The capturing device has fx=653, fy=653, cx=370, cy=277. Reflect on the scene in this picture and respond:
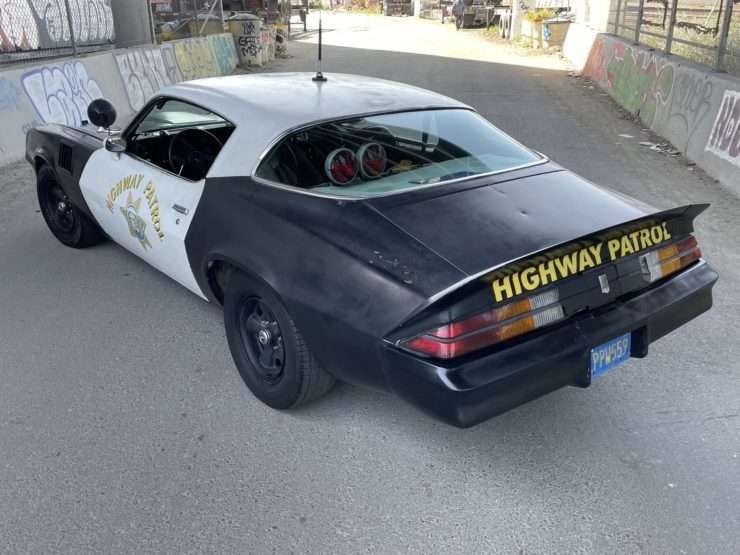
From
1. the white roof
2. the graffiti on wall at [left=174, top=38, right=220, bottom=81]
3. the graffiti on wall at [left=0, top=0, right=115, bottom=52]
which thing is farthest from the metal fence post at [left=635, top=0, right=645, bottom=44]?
the white roof

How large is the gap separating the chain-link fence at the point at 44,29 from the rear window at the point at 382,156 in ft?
25.2

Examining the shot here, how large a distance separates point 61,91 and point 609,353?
8449 mm

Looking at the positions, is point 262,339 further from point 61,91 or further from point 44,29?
point 44,29

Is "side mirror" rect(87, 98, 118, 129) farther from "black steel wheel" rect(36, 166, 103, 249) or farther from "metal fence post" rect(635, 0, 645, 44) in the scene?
"metal fence post" rect(635, 0, 645, 44)

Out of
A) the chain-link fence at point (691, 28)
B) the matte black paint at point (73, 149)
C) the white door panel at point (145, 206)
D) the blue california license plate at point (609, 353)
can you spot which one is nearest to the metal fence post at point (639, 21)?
the chain-link fence at point (691, 28)

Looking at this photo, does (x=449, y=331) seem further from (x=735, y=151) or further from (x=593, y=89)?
(x=593, y=89)

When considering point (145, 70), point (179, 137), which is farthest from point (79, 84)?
point (179, 137)

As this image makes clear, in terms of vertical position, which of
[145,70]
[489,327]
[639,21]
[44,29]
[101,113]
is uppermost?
[639,21]

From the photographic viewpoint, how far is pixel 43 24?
1042cm

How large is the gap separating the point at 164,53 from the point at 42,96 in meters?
4.13

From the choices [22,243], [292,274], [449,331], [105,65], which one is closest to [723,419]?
[449,331]

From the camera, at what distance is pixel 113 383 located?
352 cm

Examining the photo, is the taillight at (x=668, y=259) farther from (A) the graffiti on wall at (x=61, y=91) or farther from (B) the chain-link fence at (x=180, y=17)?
(B) the chain-link fence at (x=180, y=17)

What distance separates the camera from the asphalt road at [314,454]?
8.27ft
